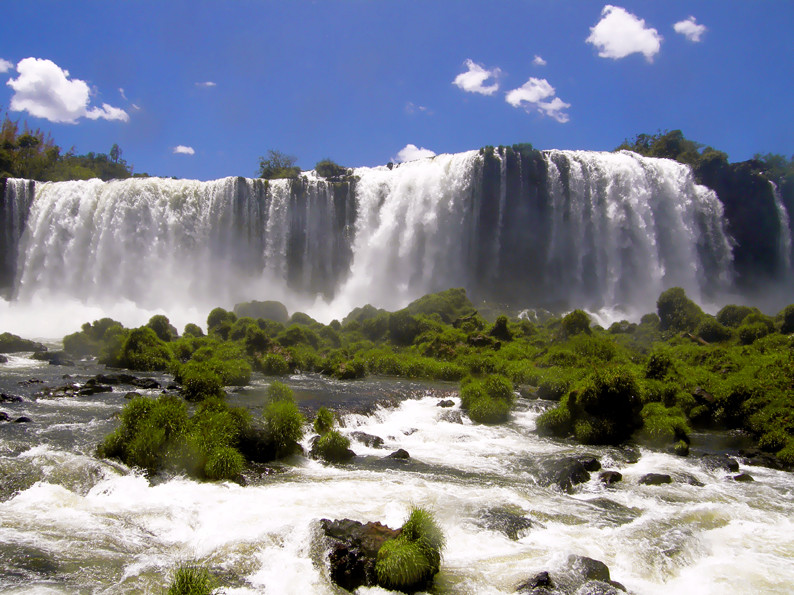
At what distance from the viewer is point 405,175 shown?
4478cm

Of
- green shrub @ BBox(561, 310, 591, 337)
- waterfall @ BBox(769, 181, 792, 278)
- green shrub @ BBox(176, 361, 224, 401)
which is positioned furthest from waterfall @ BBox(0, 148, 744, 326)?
green shrub @ BBox(176, 361, 224, 401)

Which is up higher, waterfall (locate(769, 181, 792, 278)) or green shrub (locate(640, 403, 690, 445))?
waterfall (locate(769, 181, 792, 278))

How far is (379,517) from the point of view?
9.02 metres

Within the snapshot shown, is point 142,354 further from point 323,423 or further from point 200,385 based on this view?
point 323,423

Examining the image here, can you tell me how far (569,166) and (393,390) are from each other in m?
29.2

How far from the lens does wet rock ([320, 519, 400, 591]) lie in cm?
704

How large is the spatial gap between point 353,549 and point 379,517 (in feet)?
5.60

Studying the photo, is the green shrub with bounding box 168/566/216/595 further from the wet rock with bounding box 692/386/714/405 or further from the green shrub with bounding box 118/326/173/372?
the green shrub with bounding box 118/326/173/372

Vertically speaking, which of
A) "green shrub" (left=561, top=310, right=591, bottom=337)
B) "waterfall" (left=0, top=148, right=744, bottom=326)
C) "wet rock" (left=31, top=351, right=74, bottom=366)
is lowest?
"wet rock" (left=31, top=351, right=74, bottom=366)

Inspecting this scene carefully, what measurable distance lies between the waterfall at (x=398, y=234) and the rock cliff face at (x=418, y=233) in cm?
11

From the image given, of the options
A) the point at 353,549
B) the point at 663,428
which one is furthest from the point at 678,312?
the point at 353,549

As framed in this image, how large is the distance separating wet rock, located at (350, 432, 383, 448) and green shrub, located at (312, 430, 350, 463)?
1.42 m

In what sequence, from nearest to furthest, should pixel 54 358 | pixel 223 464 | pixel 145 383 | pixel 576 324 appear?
pixel 223 464 < pixel 145 383 < pixel 54 358 < pixel 576 324

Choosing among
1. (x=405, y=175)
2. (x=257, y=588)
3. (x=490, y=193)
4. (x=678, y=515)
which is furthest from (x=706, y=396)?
(x=405, y=175)
